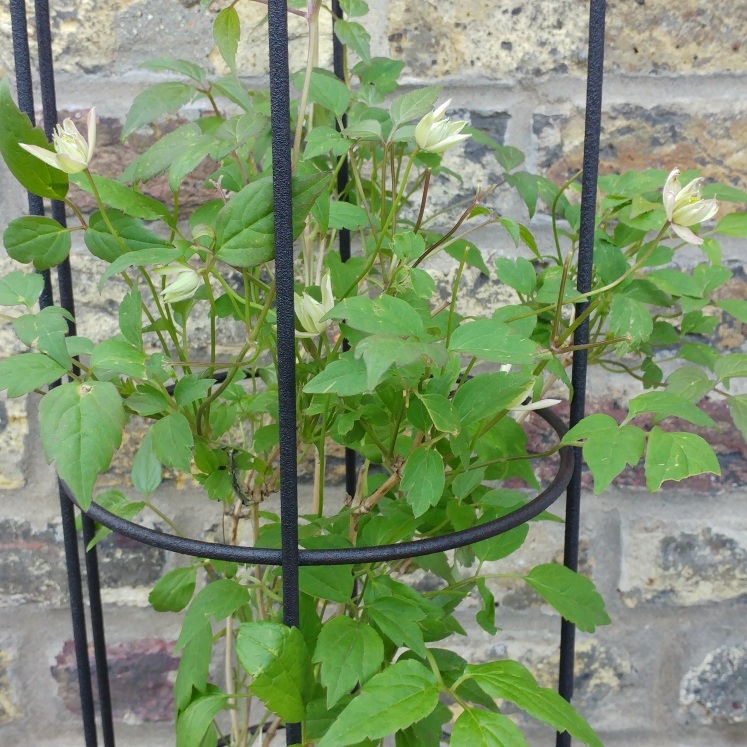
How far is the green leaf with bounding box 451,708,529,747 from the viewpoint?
1.27 feet

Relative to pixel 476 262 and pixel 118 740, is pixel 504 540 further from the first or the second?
pixel 118 740

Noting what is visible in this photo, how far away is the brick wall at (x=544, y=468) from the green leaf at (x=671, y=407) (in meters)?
0.42

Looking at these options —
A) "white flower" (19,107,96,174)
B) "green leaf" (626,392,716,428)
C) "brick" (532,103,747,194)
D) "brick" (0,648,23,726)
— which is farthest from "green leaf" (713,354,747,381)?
"brick" (0,648,23,726)

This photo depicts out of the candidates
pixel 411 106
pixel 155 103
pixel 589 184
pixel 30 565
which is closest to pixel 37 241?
pixel 155 103

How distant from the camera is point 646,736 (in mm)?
959

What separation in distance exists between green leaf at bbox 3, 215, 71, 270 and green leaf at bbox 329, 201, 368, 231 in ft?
0.56

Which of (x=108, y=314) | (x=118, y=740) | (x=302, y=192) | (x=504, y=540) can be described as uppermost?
(x=302, y=192)

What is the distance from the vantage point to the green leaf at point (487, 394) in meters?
0.43

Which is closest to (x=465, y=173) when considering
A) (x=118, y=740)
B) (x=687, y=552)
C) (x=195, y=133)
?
(x=195, y=133)

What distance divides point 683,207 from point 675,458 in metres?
0.15

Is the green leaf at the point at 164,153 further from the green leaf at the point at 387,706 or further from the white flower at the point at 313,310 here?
the green leaf at the point at 387,706

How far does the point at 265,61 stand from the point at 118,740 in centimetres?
87

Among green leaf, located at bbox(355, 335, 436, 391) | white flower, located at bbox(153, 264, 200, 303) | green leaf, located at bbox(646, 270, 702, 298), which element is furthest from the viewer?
green leaf, located at bbox(646, 270, 702, 298)

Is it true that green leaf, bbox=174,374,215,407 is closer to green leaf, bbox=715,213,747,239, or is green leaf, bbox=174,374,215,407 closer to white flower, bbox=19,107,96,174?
white flower, bbox=19,107,96,174
